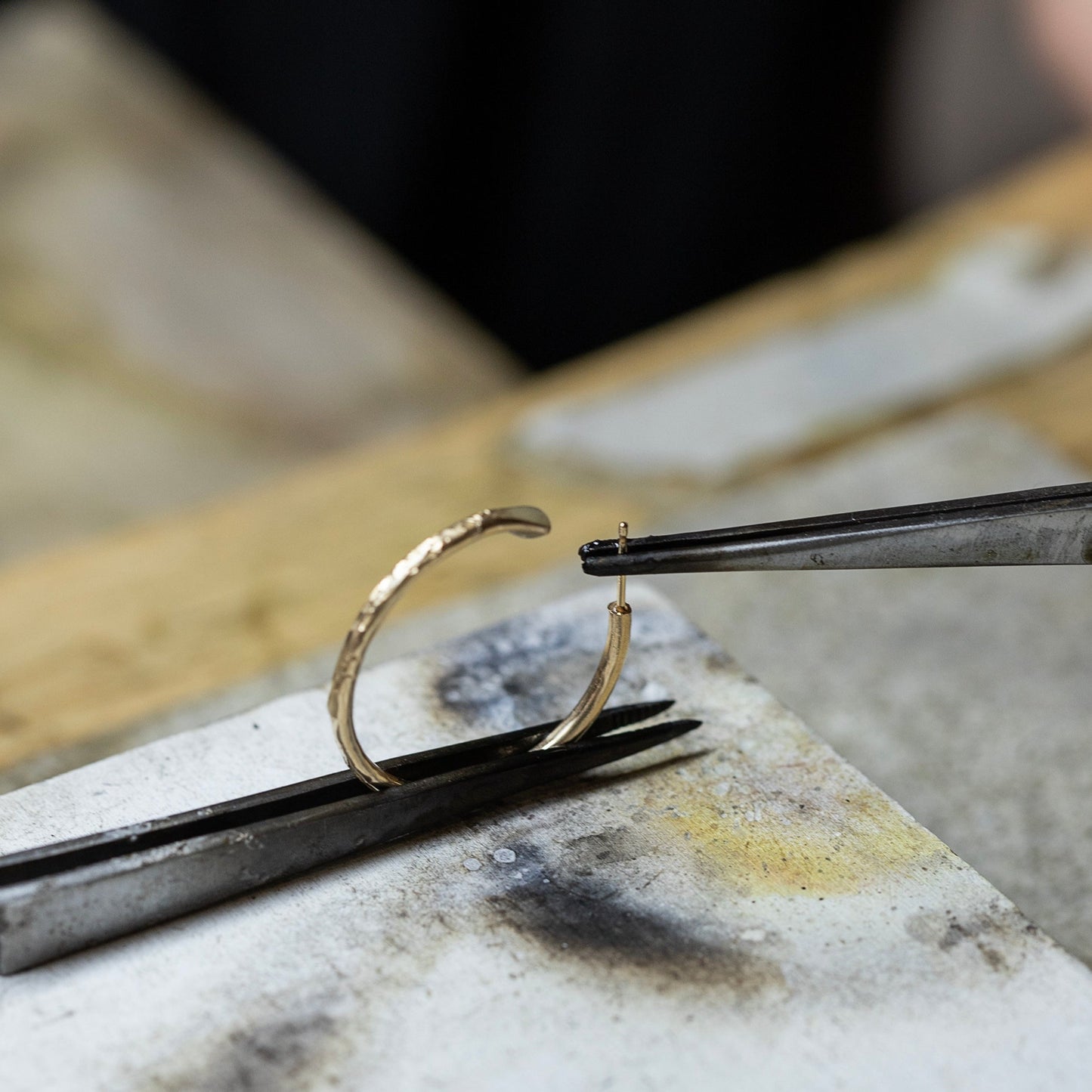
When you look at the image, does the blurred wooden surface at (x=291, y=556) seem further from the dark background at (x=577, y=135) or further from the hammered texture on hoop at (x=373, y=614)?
the dark background at (x=577, y=135)

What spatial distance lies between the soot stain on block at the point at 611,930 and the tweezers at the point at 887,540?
14 cm

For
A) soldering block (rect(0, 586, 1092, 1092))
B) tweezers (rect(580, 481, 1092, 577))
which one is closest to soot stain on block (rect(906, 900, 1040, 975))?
soldering block (rect(0, 586, 1092, 1092))

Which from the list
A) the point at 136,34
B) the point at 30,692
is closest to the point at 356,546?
the point at 30,692

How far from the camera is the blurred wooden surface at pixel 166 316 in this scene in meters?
1.67

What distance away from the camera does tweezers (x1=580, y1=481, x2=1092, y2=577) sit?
1.96ft

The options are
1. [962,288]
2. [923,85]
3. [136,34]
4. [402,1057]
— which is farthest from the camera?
[136,34]

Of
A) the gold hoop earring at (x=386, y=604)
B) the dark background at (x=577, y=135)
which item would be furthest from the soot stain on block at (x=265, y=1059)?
the dark background at (x=577, y=135)

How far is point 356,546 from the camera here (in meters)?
1.11

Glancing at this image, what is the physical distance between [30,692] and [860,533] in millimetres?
633

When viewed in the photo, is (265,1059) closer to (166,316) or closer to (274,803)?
(274,803)

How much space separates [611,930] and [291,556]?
0.59 metres

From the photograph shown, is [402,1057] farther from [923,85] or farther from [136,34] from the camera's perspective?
[136,34]

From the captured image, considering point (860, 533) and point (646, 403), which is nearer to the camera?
point (860, 533)

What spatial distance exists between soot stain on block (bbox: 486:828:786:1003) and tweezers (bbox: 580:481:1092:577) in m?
0.14
